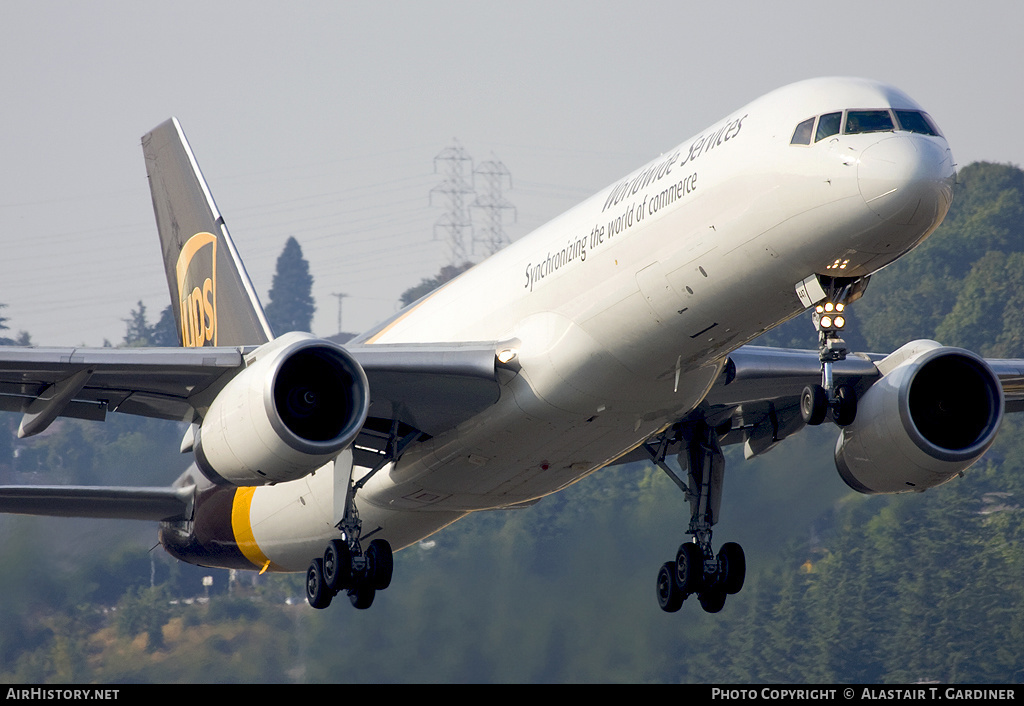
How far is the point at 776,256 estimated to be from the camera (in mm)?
16641

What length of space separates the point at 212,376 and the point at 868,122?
9742mm

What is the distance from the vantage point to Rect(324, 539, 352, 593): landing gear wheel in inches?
848

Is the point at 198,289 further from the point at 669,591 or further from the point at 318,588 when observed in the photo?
the point at 669,591

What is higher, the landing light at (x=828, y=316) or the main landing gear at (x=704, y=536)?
the landing light at (x=828, y=316)

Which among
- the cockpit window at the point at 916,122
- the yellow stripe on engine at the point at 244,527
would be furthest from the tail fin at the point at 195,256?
the cockpit window at the point at 916,122

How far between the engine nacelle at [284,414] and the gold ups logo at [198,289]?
7.83 meters

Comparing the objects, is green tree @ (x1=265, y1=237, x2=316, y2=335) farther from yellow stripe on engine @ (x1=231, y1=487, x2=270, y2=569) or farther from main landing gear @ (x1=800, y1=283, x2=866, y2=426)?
main landing gear @ (x1=800, y1=283, x2=866, y2=426)

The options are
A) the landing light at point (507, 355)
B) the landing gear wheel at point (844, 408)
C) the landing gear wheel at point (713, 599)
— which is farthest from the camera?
the landing gear wheel at point (713, 599)

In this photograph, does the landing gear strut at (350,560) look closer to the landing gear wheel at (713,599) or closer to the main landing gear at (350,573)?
the main landing gear at (350,573)

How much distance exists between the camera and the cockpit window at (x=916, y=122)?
1611cm

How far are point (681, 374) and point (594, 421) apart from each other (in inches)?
54.9

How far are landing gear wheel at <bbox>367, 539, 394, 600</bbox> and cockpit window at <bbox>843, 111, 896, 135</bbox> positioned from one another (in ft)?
32.6

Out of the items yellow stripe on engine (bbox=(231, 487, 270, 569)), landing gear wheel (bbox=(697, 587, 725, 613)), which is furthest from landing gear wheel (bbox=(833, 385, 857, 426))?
yellow stripe on engine (bbox=(231, 487, 270, 569))

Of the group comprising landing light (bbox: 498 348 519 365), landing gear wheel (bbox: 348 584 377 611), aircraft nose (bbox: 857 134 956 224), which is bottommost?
landing gear wheel (bbox: 348 584 377 611)
